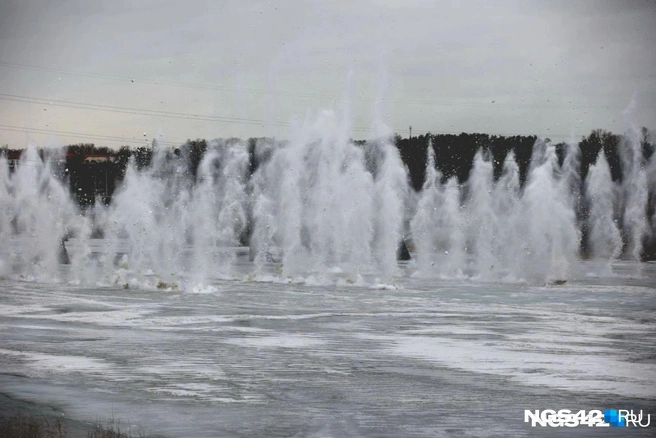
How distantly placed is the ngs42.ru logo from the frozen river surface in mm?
210

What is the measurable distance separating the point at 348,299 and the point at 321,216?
106 feet

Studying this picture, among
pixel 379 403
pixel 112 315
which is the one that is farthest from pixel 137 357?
pixel 112 315

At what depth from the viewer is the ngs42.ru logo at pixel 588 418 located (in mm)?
14080

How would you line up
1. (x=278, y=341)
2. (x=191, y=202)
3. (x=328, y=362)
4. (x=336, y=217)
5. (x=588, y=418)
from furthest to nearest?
(x=191, y=202) < (x=336, y=217) < (x=278, y=341) < (x=328, y=362) < (x=588, y=418)

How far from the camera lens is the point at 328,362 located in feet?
63.7

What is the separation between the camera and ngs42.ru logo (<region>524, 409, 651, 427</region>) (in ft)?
46.2

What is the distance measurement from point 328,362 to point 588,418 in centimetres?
598

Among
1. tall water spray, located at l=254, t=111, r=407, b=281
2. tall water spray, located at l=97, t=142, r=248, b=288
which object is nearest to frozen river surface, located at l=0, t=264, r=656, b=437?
tall water spray, located at l=254, t=111, r=407, b=281

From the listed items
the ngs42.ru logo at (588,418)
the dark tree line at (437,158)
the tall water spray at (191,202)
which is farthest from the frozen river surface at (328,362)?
the dark tree line at (437,158)

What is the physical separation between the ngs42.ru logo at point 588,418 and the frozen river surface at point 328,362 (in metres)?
0.21

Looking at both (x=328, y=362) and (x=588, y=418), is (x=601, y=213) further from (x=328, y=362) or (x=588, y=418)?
(x=588, y=418)

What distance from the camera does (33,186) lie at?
3406 inches

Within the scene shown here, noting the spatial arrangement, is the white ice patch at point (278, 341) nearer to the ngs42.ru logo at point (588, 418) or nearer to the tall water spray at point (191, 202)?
the ngs42.ru logo at point (588, 418)

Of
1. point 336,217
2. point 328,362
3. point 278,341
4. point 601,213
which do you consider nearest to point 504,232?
point 336,217
